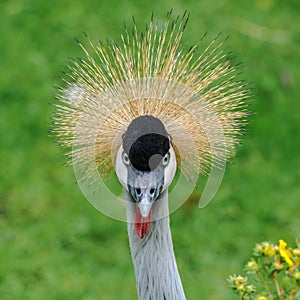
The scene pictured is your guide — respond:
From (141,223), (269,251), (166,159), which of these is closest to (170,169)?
(166,159)

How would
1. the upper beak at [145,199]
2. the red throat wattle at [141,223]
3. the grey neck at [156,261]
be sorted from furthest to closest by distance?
the grey neck at [156,261]
the red throat wattle at [141,223]
the upper beak at [145,199]

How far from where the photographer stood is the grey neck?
1627mm

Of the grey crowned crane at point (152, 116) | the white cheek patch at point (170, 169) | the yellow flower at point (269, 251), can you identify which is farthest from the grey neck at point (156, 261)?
the yellow flower at point (269, 251)

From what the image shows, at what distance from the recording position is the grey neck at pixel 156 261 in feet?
5.34

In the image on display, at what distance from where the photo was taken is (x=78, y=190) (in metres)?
3.22

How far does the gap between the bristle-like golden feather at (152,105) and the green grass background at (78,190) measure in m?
0.91

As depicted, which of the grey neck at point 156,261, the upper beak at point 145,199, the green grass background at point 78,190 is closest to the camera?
the upper beak at point 145,199

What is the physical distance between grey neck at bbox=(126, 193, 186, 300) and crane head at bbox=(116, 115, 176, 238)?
0.16 metres

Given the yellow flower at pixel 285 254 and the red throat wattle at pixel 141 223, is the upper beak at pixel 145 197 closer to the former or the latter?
the red throat wattle at pixel 141 223

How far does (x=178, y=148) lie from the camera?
5.23ft

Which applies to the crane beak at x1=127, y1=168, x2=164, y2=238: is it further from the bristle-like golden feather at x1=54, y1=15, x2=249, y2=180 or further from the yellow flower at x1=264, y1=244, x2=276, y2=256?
the yellow flower at x1=264, y1=244, x2=276, y2=256

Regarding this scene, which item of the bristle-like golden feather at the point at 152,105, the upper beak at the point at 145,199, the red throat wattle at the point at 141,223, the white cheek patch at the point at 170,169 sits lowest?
the red throat wattle at the point at 141,223

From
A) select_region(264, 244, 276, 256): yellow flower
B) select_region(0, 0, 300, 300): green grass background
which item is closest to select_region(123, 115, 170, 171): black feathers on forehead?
select_region(264, 244, 276, 256): yellow flower

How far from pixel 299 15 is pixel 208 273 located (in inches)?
65.9
